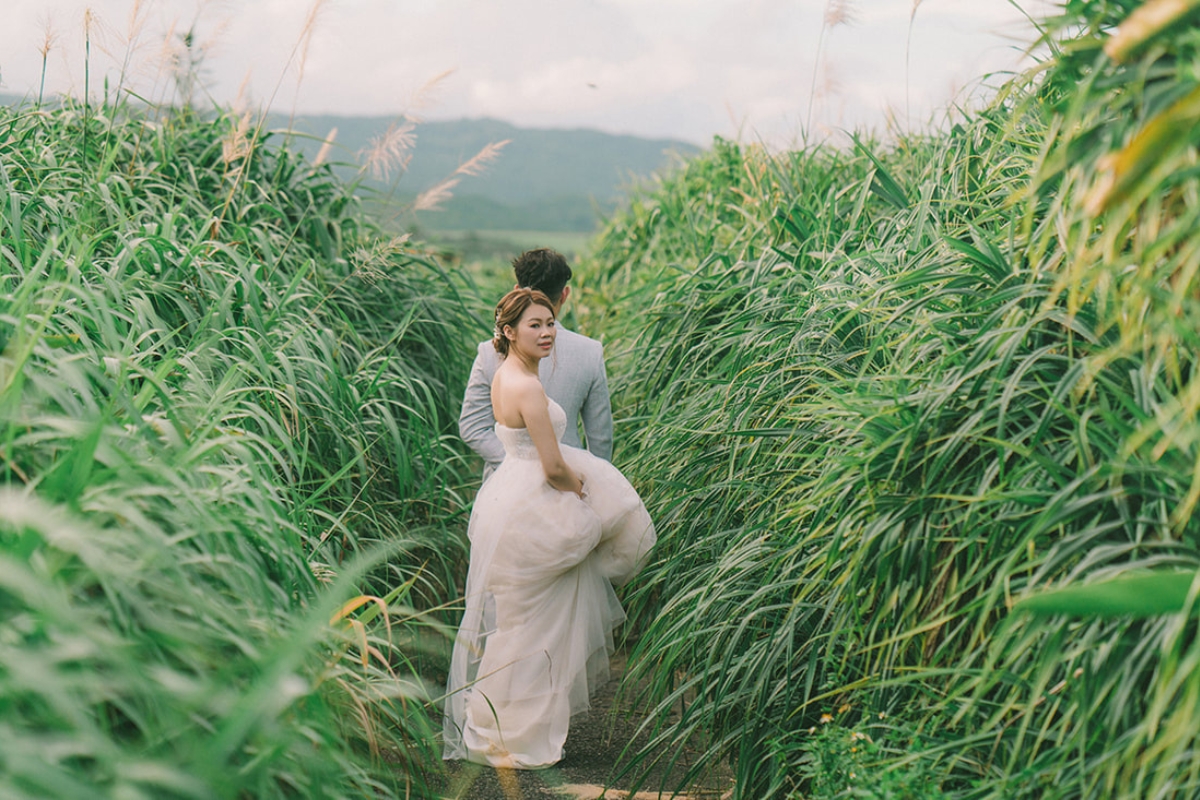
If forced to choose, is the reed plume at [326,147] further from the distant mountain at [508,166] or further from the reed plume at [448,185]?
the reed plume at [448,185]

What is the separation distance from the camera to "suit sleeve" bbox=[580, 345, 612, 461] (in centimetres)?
388

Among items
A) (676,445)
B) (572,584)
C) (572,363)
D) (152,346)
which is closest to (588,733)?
(572,584)

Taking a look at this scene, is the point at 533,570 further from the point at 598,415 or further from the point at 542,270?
the point at 542,270

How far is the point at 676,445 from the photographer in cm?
370

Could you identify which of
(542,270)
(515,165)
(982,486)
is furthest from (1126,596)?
(515,165)

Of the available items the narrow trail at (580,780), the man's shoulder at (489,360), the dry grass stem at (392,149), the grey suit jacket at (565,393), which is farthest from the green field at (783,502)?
the dry grass stem at (392,149)

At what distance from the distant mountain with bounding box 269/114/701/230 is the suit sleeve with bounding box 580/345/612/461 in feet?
4.36

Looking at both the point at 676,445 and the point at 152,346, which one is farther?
the point at 676,445

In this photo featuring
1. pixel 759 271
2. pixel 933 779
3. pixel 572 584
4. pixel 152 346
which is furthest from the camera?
pixel 759 271

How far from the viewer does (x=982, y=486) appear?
204cm

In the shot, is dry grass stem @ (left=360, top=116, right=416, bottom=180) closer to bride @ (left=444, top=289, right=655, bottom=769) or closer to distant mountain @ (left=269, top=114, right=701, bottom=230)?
distant mountain @ (left=269, top=114, right=701, bottom=230)

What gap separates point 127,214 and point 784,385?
9.13 ft

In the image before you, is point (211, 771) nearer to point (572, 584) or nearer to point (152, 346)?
point (152, 346)

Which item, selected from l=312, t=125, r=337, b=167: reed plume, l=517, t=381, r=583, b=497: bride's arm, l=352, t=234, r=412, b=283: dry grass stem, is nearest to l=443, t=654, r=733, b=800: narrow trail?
l=517, t=381, r=583, b=497: bride's arm
